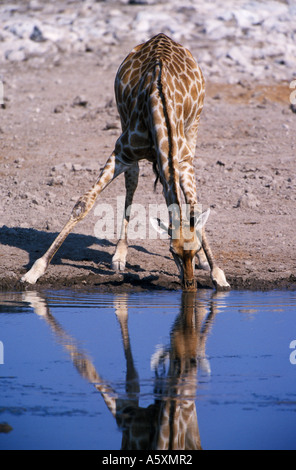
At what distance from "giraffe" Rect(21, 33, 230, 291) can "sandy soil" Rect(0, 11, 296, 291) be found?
38cm

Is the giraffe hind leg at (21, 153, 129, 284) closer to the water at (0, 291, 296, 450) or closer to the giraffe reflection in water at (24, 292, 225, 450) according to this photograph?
the water at (0, 291, 296, 450)

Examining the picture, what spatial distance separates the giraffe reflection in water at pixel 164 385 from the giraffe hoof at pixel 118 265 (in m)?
1.66

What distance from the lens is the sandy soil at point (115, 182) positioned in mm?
7879

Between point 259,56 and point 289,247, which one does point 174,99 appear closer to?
point 289,247

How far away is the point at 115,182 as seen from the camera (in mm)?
10938

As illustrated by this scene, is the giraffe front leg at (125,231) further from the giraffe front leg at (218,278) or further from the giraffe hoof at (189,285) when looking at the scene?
the giraffe hoof at (189,285)

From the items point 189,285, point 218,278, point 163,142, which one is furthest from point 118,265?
point 163,142

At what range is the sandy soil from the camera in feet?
25.8

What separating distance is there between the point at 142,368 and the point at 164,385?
12.5 inches

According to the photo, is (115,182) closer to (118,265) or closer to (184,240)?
(118,265)

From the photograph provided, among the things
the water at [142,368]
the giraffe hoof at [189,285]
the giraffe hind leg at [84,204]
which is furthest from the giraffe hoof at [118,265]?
the giraffe hoof at [189,285]

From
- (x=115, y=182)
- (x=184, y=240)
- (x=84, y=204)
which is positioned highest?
(x=184, y=240)

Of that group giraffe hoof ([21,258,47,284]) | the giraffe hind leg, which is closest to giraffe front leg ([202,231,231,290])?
the giraffe hind leg
